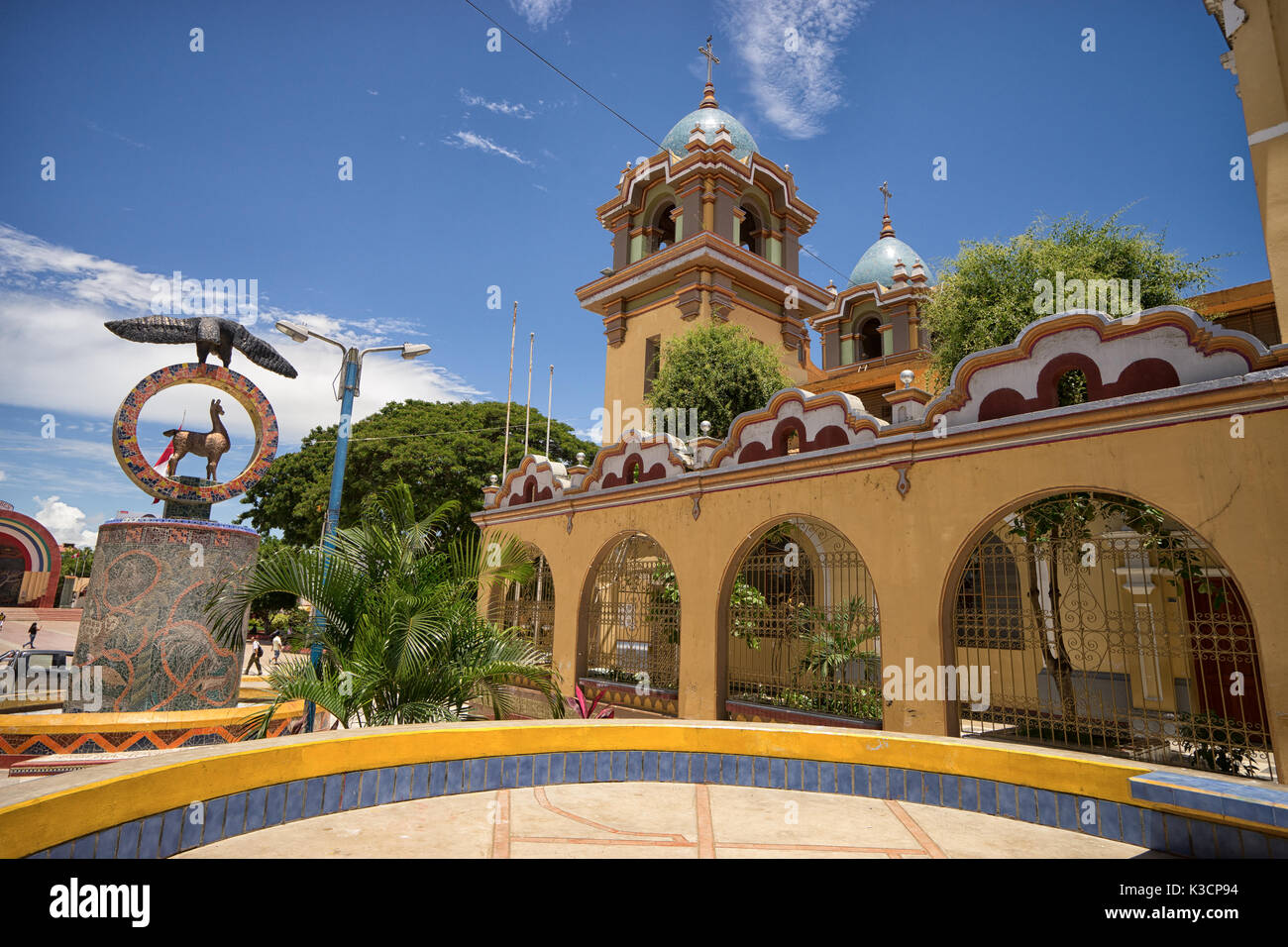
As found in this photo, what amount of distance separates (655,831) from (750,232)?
66.1 ft

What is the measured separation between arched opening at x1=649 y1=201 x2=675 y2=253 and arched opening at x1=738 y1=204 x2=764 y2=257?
2.04m

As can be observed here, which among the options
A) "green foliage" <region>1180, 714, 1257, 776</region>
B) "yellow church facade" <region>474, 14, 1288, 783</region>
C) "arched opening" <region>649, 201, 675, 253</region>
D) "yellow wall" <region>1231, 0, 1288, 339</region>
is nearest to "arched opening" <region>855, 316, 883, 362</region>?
"arched opening" <region>649, 201, 675, 253</region>

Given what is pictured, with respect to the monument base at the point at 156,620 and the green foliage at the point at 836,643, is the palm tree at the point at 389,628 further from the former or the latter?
the green foliage at the point at 836,643

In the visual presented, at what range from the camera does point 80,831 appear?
10.6 feet

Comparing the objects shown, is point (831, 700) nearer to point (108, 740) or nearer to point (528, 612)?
point (528, 612)

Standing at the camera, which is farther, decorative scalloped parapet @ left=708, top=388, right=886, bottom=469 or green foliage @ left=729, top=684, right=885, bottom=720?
decorative scalloped parapet @ left=708, top=388, right=886, bottom=469

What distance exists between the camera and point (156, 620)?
983cm

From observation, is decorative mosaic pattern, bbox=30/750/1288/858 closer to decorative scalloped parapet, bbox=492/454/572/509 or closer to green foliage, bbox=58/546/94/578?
decorative scalloped parapet, bbox=492/454/572/509

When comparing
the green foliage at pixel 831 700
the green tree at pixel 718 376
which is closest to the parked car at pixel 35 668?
the green foliage at pixel 831 700

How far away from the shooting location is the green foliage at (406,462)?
2784 cm

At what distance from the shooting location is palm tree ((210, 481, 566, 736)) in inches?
261

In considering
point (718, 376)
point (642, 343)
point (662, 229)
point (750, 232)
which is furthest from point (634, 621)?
point (750, 232)
